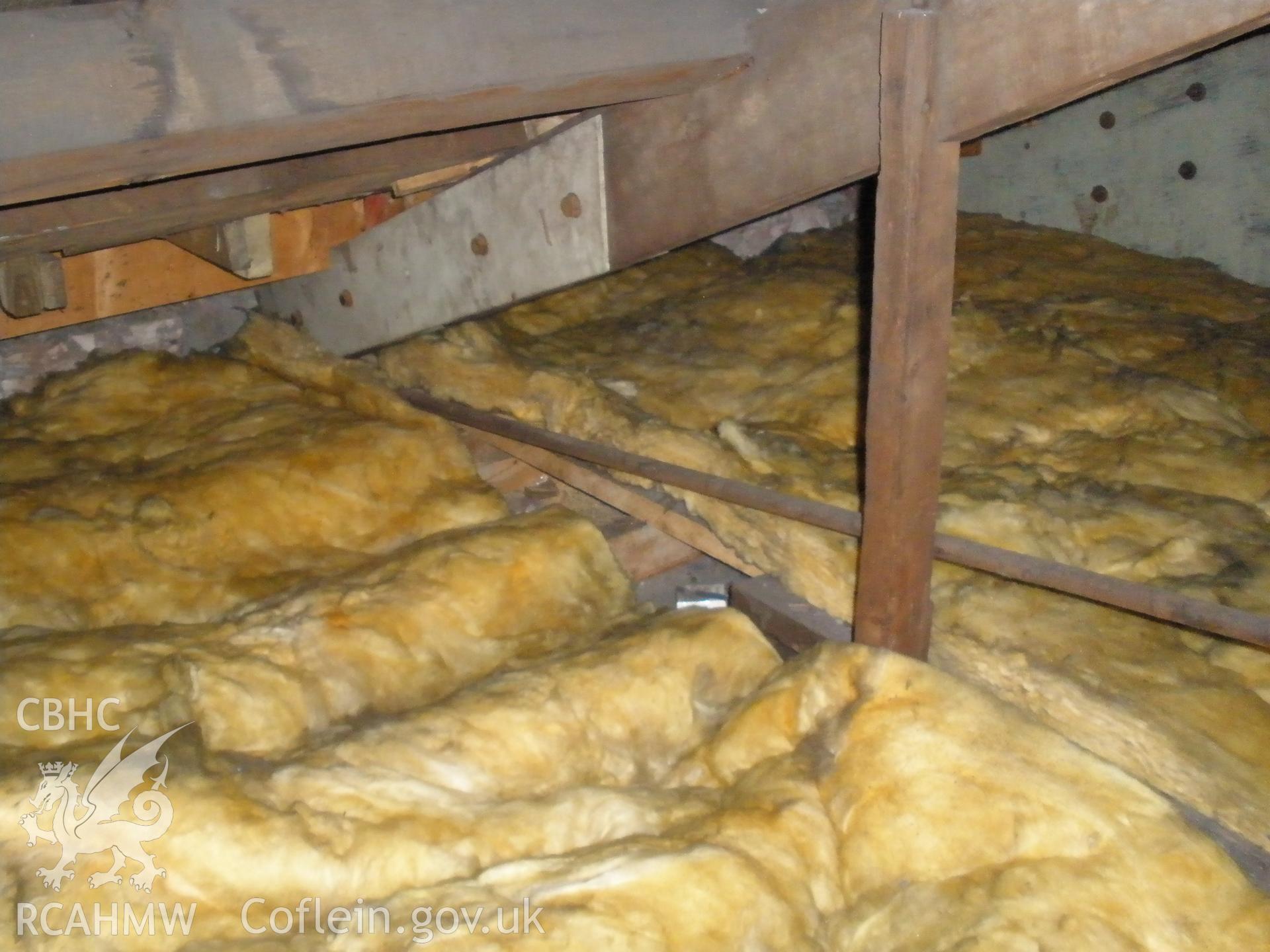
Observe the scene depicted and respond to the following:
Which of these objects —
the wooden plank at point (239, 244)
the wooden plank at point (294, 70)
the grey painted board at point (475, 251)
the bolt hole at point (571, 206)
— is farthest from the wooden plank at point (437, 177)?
the wooden plank at point (294, 70)

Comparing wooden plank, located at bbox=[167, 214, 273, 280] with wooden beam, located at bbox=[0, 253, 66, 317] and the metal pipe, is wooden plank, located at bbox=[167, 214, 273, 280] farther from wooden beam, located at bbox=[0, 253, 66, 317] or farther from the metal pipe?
the metal pipe

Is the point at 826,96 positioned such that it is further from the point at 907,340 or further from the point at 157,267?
the point at 157,267

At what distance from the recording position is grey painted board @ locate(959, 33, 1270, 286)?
374 cm

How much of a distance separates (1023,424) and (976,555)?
4.17 ft

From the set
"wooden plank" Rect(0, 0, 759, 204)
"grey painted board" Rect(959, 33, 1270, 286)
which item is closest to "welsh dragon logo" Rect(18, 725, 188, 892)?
"wooden plank" Rect(0, 0, 759, 204)

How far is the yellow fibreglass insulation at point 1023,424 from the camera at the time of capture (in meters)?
2.06

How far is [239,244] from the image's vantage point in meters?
2.73

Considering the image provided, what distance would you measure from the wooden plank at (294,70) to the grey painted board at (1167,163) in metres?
2.84

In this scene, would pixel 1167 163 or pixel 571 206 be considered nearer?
pixel 571 206

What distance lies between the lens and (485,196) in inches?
99.5

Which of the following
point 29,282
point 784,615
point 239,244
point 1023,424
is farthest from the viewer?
point 1023,424

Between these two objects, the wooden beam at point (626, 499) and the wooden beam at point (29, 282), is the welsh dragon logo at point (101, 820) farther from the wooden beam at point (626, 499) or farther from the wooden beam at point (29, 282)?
the wooden beam at point (626, 499)

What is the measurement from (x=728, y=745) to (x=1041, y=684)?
2.16ft

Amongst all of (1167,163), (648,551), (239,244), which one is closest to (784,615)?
(648,551)
